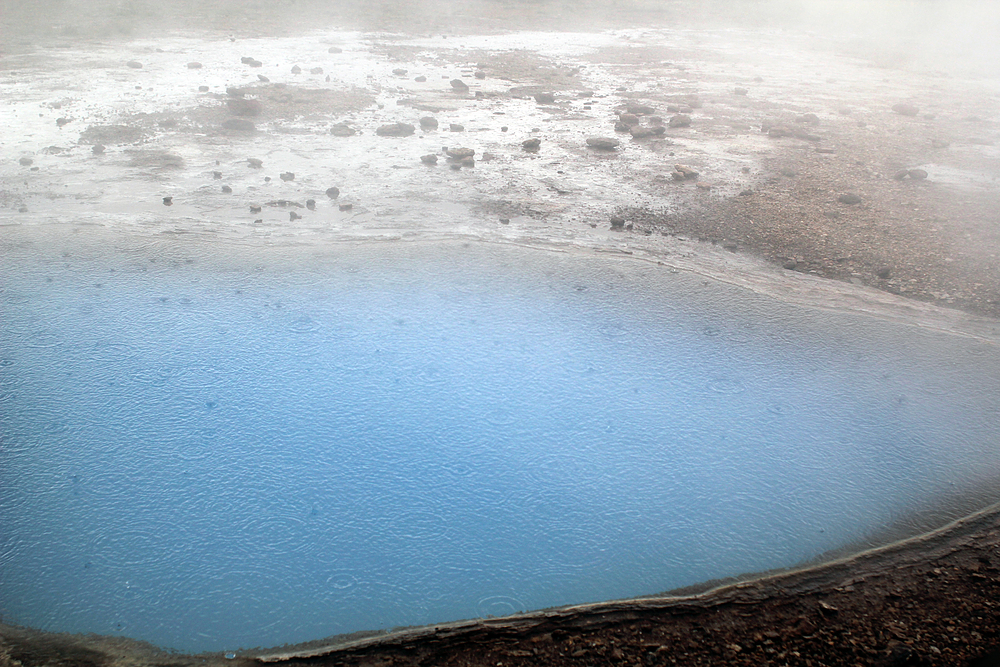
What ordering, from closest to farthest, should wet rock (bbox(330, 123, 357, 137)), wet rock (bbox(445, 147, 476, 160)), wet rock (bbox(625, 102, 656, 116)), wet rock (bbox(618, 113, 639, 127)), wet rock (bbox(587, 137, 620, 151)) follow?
1. wet rock (bbox(445, 147, 476, 160))
2. wet rock (bbox(587, 137, 620, 151))
3. wet rock (bbox(330, 123, 357, 137))
4. wet rock (bbox(618, 113, 639, 127))
5. wet rock (bbox(625, 102, 656, 116))

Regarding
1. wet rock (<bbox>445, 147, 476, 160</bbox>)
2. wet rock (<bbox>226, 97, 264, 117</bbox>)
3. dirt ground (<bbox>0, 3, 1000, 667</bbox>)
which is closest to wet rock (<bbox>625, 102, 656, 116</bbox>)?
dirt ground (<bbox>0, 3, 1000, 667</bbox>)

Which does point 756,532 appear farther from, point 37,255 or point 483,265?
point 37,255

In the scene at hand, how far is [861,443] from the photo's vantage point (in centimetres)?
466

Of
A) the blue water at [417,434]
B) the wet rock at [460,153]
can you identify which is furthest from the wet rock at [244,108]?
the blue water at [417,434]

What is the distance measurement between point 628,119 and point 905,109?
17.7 feet

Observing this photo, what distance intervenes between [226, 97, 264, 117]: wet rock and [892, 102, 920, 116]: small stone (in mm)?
10814

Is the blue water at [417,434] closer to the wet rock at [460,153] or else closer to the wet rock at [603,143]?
the wet rock at [460,153]

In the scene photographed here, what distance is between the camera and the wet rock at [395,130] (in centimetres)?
1012

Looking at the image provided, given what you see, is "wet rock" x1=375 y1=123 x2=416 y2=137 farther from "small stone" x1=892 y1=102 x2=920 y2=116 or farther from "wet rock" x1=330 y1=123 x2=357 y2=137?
"small stone" x1=892 y1=102 x2=920 y2=116

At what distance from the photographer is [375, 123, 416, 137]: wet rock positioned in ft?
33.2

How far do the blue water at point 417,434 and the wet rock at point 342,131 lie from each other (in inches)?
151

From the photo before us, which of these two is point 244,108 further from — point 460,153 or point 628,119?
point 628,119

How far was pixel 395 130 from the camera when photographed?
1019cm

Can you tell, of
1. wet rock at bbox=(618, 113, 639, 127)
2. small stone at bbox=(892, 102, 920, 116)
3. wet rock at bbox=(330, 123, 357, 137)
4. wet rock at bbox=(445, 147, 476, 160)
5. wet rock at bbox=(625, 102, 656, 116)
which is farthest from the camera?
small stone at bbox=(892, 102, 920, 116)
